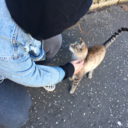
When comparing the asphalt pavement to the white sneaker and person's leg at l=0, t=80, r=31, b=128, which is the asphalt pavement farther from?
person's leg at l=0, t=80, r=31, b=128

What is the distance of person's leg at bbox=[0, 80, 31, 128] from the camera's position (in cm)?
92

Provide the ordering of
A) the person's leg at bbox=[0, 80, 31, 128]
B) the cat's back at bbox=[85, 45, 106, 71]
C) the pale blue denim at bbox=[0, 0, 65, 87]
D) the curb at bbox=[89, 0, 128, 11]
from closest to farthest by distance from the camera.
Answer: the pale blue denim at bbox=[0, 0, 65, 87] < the person's leg at bbox=[0, 80, 31, 128] < the cat's back at bbox=[85, 45, 106, 71] < the curb at bbox=[89, 0, 128, 11]

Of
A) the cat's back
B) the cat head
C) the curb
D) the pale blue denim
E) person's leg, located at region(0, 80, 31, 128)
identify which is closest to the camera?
the pale blue denim

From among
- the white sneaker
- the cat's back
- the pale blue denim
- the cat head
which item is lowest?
the white sneaker

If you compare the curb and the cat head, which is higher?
the cat head

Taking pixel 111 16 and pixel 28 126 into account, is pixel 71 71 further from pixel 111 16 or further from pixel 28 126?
pixel 111 16

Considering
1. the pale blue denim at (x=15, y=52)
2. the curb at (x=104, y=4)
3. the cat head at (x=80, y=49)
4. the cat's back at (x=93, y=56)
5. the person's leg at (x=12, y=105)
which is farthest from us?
the curb at (x=104, y=4)

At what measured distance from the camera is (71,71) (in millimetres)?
1140

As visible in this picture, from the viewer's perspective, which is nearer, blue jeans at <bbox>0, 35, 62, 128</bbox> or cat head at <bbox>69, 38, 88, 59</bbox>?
blue jeans at <bbox>0, 35, 62, 128</bbox>

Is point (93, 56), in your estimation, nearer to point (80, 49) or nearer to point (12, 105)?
point (80, 49)

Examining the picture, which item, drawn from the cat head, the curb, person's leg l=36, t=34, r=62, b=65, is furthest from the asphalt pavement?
the curb

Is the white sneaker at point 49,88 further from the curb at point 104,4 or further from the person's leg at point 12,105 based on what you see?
the curb at point 104,4

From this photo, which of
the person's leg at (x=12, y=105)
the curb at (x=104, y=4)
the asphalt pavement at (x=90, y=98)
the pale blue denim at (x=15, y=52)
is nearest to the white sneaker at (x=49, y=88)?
the asphalt pavement at (x=90, y=98)

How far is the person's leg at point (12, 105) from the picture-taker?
925 millimetres
